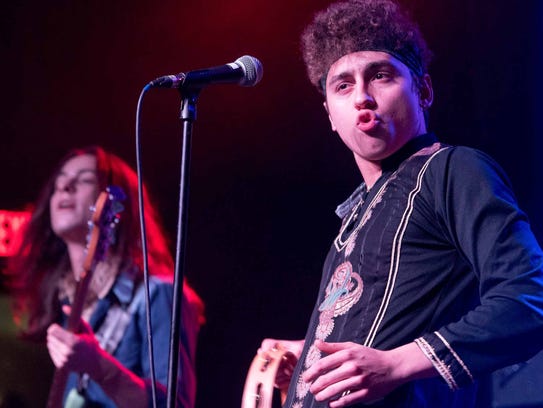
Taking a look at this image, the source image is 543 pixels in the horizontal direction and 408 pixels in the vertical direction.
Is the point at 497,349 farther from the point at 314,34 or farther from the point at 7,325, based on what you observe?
the point at 7,325

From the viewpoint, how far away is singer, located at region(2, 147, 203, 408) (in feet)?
9.45

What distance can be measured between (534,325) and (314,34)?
1.14 m

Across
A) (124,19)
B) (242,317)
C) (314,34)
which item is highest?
(124,19)

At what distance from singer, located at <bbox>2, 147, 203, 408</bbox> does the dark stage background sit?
0.37 feet

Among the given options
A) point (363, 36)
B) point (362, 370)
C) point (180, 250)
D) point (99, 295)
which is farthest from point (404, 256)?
point (99, 295)

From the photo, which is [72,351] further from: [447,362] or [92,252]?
[447,362]

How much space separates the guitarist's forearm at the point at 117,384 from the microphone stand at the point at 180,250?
4.98 ft

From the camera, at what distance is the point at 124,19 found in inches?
153

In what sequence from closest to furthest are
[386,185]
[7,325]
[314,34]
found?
[386,185] → [314,34] → [7,325]

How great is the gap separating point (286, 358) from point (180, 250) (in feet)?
2.65

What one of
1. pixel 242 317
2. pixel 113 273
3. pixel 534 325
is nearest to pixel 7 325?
pixel 113 273

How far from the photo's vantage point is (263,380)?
6.97 feet

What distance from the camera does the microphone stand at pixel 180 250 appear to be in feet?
4.72

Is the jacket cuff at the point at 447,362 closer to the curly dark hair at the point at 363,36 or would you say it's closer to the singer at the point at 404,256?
the singer at the point at 404,256
